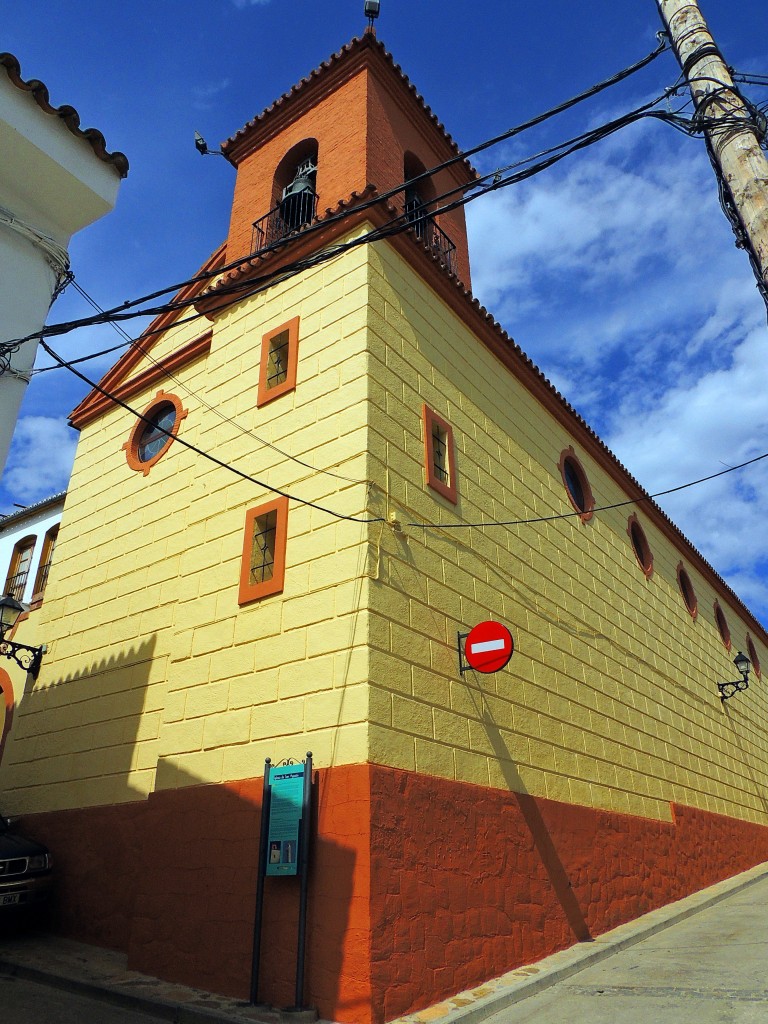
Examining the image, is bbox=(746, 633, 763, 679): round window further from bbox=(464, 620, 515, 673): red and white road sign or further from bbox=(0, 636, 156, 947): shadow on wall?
bbox=(0, 636, 156, 947): shadow on wall

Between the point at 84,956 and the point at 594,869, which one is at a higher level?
the point at 594,869

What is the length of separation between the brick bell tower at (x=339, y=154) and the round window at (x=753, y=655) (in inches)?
579

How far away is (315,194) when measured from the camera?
10336mm

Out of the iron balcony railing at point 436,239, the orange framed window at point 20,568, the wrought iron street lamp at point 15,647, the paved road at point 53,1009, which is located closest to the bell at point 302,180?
the iron balcony railing at point 436,239

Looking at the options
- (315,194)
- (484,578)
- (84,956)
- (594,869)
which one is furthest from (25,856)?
(315,194)

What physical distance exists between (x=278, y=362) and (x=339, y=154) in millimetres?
3442

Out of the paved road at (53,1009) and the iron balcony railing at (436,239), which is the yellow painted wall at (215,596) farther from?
the iron balcony railing at (436,239)

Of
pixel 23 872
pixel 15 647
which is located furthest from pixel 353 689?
pixel 15 647

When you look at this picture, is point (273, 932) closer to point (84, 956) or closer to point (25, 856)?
point (84, 956)

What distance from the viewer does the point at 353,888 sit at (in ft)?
18.7

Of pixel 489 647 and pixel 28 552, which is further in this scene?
pixel 28 552

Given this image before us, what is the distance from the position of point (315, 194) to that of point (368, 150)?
883 mm

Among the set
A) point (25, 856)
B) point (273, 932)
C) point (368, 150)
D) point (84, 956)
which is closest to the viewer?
point (273, 932)

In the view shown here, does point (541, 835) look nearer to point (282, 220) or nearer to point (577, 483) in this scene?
point (577, 483)
